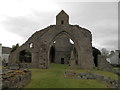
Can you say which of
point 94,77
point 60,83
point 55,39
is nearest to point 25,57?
point 55,39

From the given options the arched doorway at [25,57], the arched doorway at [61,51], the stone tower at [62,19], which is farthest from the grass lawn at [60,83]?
the arched doorway at [61,51]

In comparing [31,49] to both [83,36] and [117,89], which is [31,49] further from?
[117,89]

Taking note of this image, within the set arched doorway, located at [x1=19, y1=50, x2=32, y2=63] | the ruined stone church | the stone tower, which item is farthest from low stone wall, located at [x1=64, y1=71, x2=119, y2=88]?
arched doorway, located at [x1=19, y1=50, x2=32, y2=63]

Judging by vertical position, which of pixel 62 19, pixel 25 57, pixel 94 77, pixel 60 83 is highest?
pixel 62 19

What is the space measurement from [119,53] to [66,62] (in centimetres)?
2408

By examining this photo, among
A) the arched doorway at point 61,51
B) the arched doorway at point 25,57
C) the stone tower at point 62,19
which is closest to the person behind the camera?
the stone tower at point 62,19

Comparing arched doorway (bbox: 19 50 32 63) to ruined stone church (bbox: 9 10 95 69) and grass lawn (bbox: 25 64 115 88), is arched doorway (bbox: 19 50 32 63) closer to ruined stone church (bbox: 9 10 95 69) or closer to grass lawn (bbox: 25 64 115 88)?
ruined stone church (bbox: 9 10 95 69)

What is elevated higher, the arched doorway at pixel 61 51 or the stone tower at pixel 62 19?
A: the stone tower at pixel 62 19

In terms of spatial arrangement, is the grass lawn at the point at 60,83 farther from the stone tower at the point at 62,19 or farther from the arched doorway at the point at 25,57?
the arched doorway at the point at 25,57

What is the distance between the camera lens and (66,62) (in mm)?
47938

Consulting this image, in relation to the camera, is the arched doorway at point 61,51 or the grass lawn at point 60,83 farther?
the arched doorway at point 61,51

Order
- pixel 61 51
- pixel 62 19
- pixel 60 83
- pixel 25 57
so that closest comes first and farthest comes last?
pixel 60 83, pixel 62 19, pixel 25 57, pixel 61 51

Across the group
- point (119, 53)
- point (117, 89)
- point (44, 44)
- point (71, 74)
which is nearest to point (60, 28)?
point (44, 44)

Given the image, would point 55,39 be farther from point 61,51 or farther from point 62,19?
point 61,51
